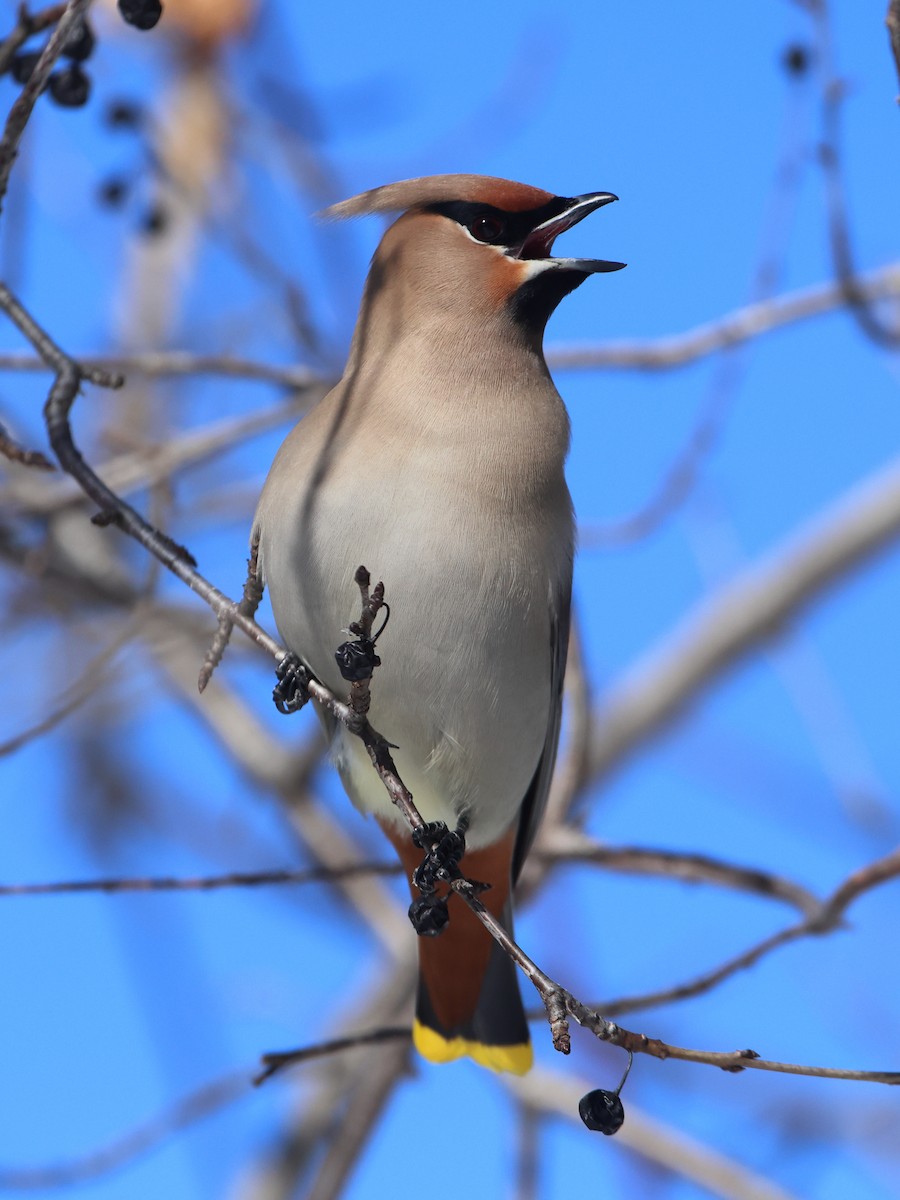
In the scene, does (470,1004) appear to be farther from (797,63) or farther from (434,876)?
(797,63)

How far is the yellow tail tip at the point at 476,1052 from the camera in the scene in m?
4.04

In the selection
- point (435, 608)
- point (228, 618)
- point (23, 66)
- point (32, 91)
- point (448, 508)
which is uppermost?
point (23, 66)

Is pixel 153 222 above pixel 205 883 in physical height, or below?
above

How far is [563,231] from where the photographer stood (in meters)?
3.65

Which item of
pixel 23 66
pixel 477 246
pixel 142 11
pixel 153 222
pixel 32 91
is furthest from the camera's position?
pixel 153 222

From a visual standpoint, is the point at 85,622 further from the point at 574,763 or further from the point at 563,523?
the point at 563,523

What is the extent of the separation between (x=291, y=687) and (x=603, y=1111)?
1130 mm

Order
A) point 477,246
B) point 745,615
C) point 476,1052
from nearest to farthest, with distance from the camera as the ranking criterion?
1. point 477,246
2. point 476,1052
3. point 745,615

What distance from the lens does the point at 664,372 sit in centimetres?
442

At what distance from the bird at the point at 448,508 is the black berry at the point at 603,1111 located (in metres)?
0.98

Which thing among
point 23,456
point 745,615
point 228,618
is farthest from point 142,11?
point 745,615

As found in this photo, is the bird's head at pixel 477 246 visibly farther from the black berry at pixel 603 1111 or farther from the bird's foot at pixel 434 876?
the black berry at pixel 603 1111

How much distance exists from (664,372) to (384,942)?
2387mm

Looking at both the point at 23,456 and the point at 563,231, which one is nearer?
the point at 23,456
